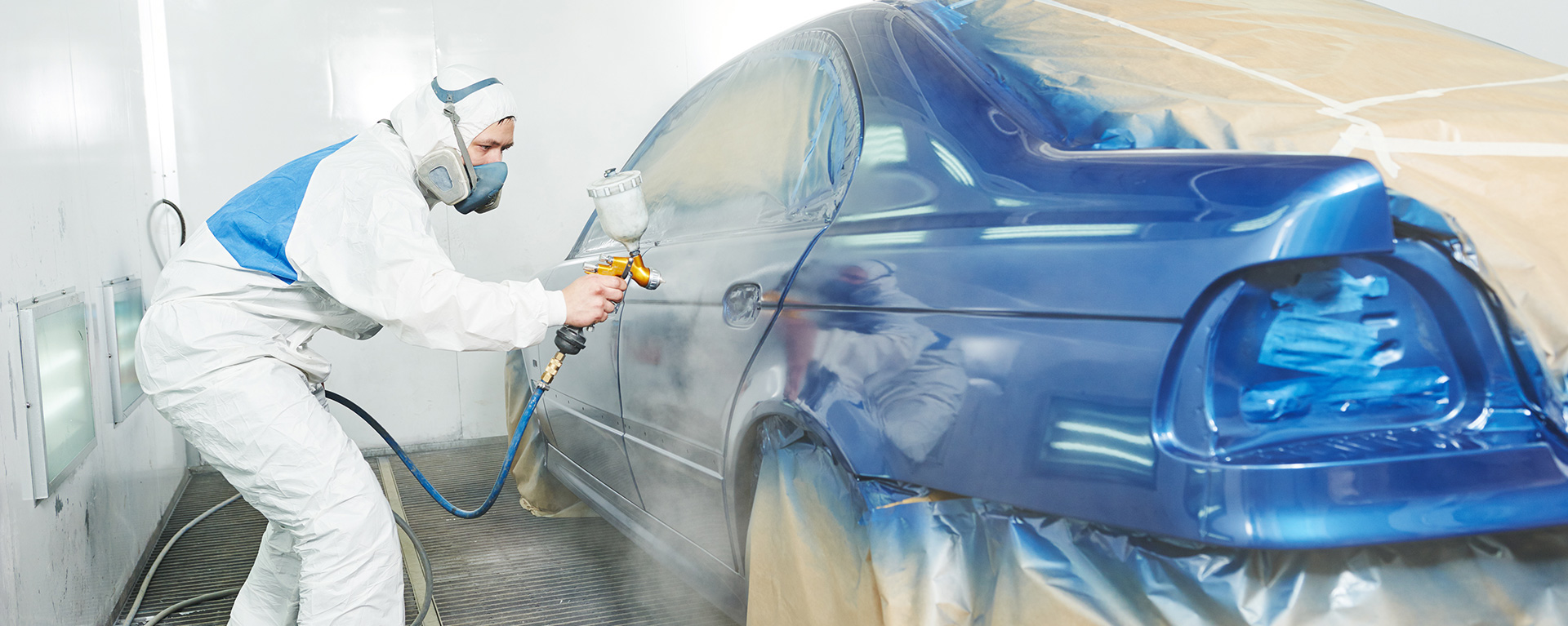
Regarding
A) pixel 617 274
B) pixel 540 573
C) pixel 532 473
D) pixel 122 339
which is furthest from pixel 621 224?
pixel 122 339

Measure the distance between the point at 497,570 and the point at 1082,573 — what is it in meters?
2.29

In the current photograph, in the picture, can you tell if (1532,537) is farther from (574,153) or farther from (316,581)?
(574,153)

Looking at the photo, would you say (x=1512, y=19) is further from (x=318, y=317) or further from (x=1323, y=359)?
(x=318, y=317)

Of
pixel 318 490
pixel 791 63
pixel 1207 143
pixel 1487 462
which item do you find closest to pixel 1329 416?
pixel 1487 462

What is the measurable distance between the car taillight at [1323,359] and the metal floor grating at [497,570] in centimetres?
173

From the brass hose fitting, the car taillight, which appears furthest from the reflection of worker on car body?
the brass hose fitting

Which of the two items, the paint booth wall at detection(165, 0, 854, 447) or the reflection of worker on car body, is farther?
the paint booth wall at detection(165, 0, 854, 447)

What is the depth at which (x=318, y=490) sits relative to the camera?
6.24 feet

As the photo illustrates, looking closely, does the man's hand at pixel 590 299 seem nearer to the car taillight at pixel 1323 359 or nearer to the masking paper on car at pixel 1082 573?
the masking paper on car at pixel 1082 573

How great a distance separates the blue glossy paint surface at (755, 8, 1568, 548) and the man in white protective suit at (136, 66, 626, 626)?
0.97 m

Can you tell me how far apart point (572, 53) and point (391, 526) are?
10.8 feet

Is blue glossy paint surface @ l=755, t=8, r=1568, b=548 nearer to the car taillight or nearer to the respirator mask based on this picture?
the car taillight

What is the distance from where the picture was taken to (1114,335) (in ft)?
3.26

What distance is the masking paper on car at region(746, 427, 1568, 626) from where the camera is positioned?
0.93 metres
